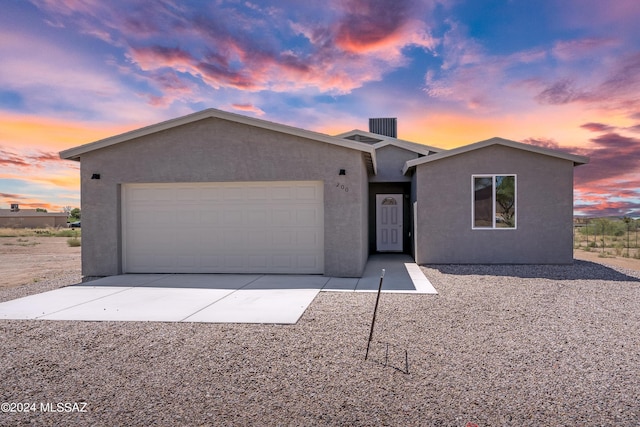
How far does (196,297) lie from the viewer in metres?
7.39

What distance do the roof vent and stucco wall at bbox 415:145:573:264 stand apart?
7113 millimetres

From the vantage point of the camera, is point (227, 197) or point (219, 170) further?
point (227, 197)

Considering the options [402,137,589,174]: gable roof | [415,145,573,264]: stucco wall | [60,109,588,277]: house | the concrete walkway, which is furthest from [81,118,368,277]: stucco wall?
[402,137,589,174]: gable roof

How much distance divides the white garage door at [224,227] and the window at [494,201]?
4.97 m

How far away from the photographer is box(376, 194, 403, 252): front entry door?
1566 cm

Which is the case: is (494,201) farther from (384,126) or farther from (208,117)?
(208,117)

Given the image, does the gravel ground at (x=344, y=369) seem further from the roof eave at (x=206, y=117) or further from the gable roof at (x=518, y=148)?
the gable roof at (x=518, y=148)

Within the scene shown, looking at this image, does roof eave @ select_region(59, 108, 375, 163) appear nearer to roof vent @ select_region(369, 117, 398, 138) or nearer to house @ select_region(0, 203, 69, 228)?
roof vent @ select_region(369, 117, 398, 138)

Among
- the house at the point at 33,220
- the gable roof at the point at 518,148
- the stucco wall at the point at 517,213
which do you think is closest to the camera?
the gable roof at the point at 518,148

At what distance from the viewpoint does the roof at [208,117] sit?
9352mm

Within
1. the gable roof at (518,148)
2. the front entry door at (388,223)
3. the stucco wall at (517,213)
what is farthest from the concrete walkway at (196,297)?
the front entry door at (388,223)

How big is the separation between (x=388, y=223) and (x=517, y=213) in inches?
203

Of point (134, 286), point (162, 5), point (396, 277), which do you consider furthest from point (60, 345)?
point (162, 5)

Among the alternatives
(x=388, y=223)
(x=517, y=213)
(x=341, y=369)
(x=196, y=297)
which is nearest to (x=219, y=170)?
(x=196, y=297)
